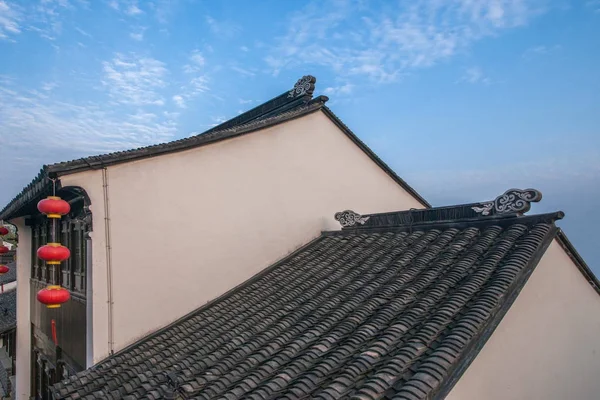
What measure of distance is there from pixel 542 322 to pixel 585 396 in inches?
78.6

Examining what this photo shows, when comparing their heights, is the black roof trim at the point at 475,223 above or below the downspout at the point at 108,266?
below

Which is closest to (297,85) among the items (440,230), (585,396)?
(440,230)

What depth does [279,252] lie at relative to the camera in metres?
9.48

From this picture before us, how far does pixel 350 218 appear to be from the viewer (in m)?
9.27

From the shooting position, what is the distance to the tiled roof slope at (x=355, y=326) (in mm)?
4289

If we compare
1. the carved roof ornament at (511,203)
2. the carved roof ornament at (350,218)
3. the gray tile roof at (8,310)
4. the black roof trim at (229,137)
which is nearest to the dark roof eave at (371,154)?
the black roof trim at (229,137)

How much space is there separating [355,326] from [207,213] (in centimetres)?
409

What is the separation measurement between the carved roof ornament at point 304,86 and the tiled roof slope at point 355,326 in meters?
4.14

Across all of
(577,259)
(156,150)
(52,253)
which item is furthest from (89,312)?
(577,259)

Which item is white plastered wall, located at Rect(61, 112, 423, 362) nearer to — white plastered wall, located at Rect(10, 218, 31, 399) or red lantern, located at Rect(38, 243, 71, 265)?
red lantern, located at Rect(38, 243, 71, 265)

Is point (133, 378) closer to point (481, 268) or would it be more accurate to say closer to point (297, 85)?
point (481, 268)

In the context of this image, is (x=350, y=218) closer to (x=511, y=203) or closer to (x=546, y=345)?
(x=511, y=203)

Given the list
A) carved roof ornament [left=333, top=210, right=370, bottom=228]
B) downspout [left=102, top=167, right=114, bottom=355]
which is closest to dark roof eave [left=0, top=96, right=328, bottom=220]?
downspout [left=102, top=167, right=114, bottom=355]

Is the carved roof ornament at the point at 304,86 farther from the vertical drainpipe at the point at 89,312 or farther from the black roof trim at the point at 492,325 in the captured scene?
the black roof trim at the point at 492,325
